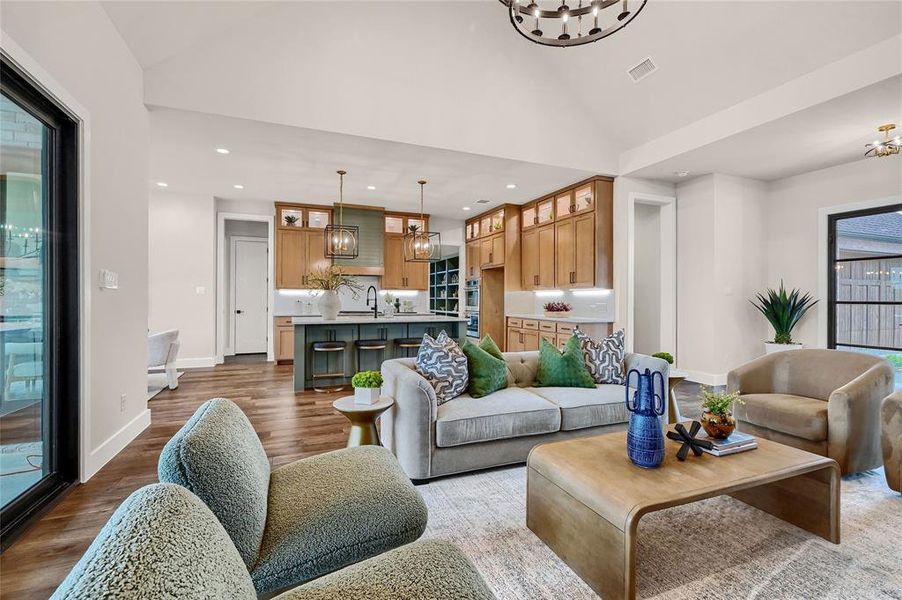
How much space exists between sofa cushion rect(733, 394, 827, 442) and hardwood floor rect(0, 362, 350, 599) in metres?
3.11

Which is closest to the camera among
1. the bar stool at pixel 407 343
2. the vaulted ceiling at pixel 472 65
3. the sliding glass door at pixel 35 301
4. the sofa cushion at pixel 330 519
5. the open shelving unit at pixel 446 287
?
the sofa cushion at pixel 330 519

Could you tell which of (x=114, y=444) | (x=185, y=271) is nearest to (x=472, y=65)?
(x=114, y=444)

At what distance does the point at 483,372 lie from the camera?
9.80 feet

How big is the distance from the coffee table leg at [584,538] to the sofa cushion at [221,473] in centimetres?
124

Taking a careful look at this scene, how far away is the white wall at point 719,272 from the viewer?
17.6 feet

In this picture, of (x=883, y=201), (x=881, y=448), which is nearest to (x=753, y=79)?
(x=883, y=201)

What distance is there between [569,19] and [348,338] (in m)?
4.41

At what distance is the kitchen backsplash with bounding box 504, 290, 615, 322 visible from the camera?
18.8ft

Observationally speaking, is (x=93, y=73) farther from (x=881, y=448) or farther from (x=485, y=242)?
(x=485, y=242)

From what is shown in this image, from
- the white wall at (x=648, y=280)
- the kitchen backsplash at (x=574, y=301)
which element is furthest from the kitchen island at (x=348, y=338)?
the white wall at (x=648, y=280)

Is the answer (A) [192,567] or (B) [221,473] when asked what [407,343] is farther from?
(A) [192,567]

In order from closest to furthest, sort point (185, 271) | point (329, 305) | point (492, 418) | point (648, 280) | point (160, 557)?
point (160, 557) < point (492, 418) < point (329, 305) < point (648, 280) < point (185, 271)

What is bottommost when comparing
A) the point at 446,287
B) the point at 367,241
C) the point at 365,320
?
the point at 365,320

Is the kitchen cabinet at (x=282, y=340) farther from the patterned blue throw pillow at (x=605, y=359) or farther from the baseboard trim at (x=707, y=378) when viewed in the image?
the baseboard trim at (x=707, y=378)
